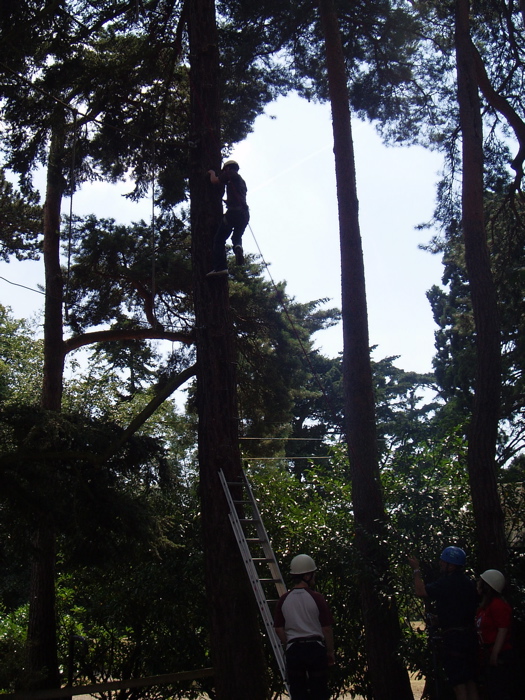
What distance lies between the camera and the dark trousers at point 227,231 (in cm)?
636

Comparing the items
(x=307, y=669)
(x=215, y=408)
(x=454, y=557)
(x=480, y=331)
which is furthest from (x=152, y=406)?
(x=480, y=331)

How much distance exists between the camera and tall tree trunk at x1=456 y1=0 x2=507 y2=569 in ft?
20.9

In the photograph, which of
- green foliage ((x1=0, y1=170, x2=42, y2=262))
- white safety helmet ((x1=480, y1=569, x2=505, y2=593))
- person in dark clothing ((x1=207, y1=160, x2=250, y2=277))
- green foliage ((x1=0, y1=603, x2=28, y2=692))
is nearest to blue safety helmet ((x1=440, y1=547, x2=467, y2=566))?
white safety helmet ((x1=480, y1=569, x2=505, y2=593))

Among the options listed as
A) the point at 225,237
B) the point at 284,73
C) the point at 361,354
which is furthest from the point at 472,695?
the point at 284,73

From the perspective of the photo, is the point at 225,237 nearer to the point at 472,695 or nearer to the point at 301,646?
the point at 301,646

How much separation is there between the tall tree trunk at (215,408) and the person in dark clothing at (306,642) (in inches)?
35.5

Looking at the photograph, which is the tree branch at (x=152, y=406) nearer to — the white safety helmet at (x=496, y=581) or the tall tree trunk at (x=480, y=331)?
the tall tree trunk at (x=480, y=331)

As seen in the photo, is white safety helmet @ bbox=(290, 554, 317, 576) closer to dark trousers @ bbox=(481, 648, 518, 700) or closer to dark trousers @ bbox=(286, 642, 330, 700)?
dark trousers @ bbox=(286, 642, 330, 700)

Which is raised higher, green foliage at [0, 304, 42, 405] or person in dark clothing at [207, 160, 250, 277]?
green foliage at [0, 304, 42, 405]

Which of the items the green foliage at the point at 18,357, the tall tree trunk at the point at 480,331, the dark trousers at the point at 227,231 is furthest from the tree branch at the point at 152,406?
the green foliage at the point at 18,357

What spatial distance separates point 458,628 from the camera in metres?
5.22

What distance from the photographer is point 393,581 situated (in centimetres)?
630

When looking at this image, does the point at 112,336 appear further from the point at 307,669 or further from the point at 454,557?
the point at 307,669

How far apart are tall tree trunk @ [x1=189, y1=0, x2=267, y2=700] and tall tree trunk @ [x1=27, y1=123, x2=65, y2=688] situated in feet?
7.14
